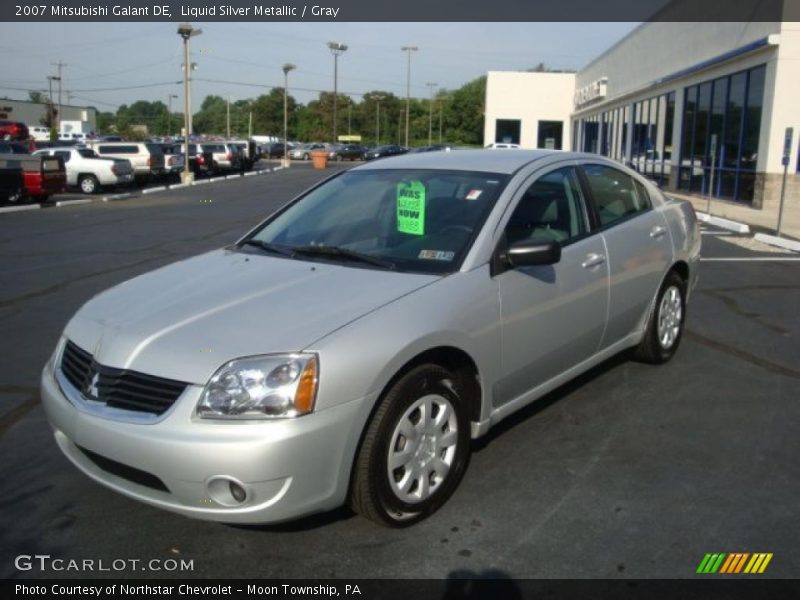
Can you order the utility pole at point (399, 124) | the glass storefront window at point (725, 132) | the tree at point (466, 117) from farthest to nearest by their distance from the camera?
the utility pole at point (399, 124)
the tree at point (466, 117)
the glass storefront window at point (725, 132)

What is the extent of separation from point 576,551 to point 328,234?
2.16m

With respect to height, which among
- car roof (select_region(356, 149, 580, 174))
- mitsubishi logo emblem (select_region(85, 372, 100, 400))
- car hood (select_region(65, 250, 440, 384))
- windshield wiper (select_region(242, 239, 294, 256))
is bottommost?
mitsubishi logo emblem (select_region(85, 372, 100, 400))

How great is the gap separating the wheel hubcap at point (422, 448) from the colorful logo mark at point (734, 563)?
116 cm

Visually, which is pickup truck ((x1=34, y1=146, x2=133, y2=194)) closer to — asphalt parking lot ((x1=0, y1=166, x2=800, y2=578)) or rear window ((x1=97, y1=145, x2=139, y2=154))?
rear window ((x1=97, y1=145, x2=139, y2=154))

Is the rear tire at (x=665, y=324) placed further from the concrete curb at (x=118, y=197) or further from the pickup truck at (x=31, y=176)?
the concrete curb at (x=118, y=197)

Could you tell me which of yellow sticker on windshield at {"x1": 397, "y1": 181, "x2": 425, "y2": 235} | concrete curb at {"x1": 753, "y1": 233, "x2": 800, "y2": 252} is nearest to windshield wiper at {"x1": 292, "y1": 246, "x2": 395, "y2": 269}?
yellow sticker on windshield at {"x1": 397, "y1": 181, "x2": 425, "y2": 235}

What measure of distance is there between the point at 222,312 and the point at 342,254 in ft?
2.91

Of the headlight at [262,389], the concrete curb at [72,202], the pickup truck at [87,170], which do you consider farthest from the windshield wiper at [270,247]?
the pickup truck at [87,170]

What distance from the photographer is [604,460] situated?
4066 millimetres

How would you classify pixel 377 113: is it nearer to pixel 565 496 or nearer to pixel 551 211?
pixel 551 211

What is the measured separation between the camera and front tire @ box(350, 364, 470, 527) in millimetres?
3150

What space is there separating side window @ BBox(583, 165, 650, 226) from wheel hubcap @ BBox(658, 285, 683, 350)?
682mm

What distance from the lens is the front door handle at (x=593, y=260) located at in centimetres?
445

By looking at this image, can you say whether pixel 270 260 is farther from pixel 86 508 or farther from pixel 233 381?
pixel 86 508
